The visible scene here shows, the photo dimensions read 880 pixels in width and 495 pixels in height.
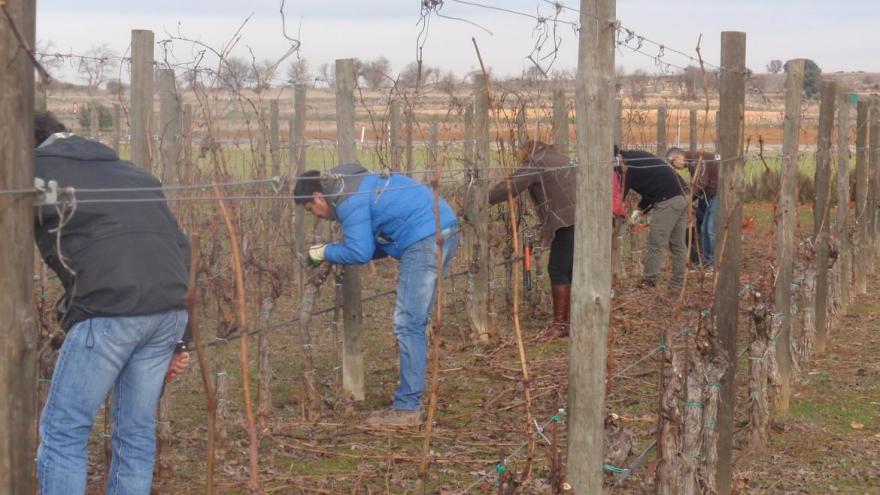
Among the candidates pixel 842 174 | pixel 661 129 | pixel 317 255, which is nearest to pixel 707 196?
pixel 842 174

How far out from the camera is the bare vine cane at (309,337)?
20.9 ft

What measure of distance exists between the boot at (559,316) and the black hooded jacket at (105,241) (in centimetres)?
558

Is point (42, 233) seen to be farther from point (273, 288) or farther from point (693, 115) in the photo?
point (693, 115)

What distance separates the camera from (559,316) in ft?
30.6

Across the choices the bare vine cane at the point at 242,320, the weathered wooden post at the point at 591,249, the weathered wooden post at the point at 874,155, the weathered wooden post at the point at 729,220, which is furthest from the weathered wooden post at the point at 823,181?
the bare vine cane at the point at 242,320

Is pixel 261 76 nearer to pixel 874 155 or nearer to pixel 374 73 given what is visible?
pixel 374 73

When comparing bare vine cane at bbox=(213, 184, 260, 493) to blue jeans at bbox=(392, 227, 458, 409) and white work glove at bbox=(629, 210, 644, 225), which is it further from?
white work glove at bbox=(629, 210, 644, 225)

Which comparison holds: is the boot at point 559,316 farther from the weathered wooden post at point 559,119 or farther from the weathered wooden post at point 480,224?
the weathered wooden post at point 559,119

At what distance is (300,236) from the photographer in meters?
10.0

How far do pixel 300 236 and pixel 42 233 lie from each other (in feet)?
20.6

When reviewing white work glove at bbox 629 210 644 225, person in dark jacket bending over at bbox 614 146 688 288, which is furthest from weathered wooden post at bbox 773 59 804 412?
white work glove at bbox 629 210 644 225

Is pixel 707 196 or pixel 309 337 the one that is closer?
pixel 309 337

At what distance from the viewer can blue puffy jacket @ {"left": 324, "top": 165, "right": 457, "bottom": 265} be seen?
603cm

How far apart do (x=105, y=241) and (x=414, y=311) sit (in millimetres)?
2804
